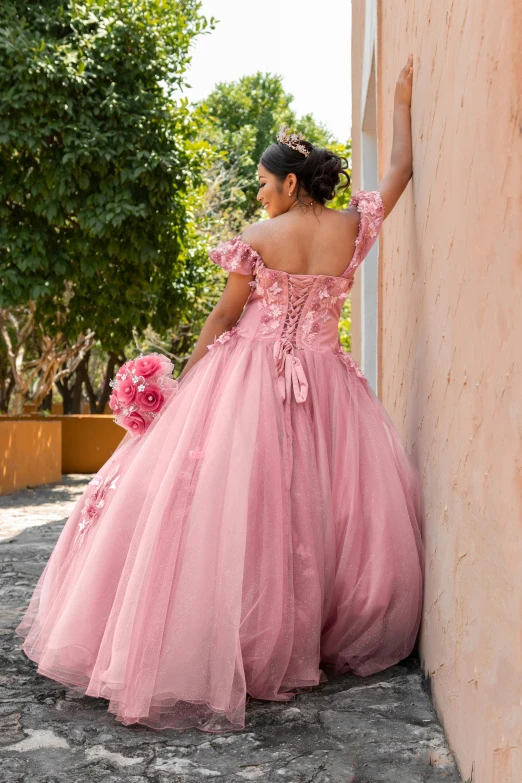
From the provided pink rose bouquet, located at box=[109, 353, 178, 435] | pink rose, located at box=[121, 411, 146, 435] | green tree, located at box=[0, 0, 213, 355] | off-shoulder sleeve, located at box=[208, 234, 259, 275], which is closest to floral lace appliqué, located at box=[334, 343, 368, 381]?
off-shoulder sleeve, located at box=[208, 234, 259, 275]

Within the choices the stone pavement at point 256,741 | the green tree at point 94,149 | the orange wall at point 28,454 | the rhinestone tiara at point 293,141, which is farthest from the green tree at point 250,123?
the stone pavement at point 256,741

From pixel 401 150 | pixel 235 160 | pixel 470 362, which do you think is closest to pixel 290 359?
pixel 401 150

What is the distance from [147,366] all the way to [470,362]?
1493mm

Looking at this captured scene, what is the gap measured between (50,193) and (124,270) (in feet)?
4.20

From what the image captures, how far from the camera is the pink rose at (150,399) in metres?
3.11

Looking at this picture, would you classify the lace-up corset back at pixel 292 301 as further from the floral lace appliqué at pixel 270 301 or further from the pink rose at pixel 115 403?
the pink rose at pixel 115 403

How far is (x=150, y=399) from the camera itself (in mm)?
3123

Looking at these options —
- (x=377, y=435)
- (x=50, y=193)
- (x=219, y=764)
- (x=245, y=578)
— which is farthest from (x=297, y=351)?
(x=50, y=193)

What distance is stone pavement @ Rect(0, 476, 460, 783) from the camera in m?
2.09

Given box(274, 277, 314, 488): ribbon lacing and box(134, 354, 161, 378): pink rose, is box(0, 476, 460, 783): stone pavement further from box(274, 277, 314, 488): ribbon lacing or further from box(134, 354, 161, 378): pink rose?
box(134, 354, 161, 378): pink rose

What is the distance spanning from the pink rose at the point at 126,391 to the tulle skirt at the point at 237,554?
0.15 meters

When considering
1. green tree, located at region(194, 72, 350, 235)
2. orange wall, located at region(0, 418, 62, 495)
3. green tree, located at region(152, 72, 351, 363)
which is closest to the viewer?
orange wall, located at region(0, 418, 62, 495)

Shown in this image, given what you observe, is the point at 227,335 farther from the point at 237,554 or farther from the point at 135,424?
the point at 237,554

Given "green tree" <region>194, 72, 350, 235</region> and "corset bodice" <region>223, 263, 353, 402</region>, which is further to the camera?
"green tree" <region>194, 72, 350, 235</region>
